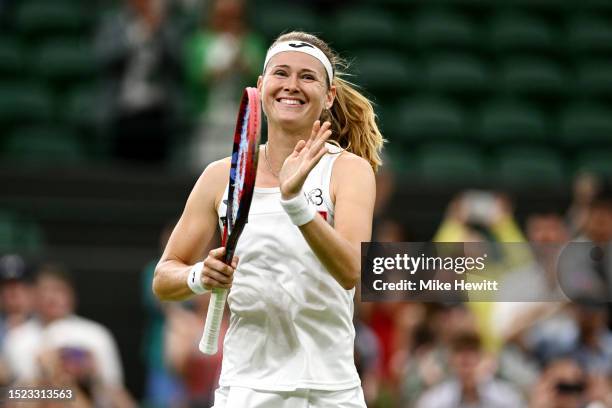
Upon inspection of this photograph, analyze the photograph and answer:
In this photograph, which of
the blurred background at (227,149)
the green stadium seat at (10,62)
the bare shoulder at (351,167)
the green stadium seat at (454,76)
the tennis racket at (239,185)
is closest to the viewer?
the tennis racket at (239,185)

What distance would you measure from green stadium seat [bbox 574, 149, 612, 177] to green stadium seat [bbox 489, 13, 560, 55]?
1376mm

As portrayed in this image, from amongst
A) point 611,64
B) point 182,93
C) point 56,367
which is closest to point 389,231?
point 56,367

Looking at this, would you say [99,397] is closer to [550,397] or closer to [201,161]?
[550,397]

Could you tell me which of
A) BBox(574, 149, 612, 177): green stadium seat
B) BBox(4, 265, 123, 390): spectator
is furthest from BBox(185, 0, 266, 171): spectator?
BBox(574, 149, 612, 177): green stadium seat

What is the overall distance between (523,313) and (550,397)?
0.80 metres

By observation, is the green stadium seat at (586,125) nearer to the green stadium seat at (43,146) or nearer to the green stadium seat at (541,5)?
the green stadium seat at (541,5)

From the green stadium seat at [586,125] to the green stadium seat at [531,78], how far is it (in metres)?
0.26

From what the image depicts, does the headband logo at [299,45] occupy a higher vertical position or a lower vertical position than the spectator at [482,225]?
lower

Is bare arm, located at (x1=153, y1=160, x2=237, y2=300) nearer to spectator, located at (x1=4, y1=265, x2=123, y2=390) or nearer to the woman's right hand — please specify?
the woman's right hand

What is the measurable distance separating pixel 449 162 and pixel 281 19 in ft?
6.69

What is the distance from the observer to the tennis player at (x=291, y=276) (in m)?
3.82

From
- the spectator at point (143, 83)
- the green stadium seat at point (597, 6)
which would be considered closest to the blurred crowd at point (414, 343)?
the spectator at point (143, 83)

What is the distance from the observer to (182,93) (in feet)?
33.3

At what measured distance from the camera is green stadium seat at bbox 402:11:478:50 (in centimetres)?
1152
